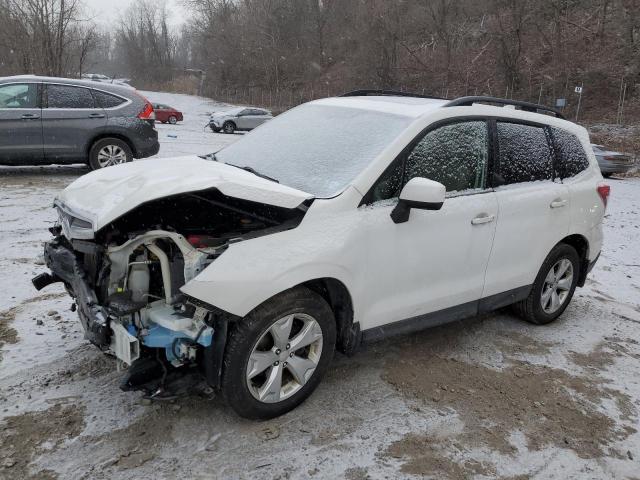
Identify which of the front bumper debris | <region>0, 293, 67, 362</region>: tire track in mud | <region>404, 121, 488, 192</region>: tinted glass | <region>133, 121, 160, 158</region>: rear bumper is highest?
<region>404, 121, 488, 192</region>: tinted glass

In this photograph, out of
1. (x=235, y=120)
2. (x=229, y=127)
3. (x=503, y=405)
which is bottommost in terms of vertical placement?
(x=503, y=405)

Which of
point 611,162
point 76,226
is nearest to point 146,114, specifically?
point 76,226

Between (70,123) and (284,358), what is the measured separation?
25.3ft

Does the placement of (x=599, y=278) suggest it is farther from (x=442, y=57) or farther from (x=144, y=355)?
(x=442, y=57)

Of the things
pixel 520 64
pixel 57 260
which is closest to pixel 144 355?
pixel 57 260

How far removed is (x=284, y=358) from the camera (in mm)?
3035

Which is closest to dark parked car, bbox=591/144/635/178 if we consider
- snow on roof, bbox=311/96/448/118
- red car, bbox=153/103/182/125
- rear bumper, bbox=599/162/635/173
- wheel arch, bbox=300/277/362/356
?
rear bumper, bbox=599/162/635/173

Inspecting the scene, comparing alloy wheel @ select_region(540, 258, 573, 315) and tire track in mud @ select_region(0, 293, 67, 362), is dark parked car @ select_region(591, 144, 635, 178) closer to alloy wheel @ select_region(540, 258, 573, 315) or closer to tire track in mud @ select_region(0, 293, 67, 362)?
alloy wheel @ select_region(540, 258, 573, 315)

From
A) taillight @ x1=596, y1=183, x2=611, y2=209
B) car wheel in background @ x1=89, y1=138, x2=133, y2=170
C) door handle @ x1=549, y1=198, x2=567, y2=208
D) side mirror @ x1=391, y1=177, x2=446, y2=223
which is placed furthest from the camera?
car wheel in background @ x1=89, y1=138, x2=133, y2=170

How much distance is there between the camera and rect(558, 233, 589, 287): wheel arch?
4.71 meters

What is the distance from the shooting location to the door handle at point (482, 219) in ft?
12.2

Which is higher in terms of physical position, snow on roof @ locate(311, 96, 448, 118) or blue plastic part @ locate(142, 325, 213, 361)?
snow on roof @ locate(311, 96, 448, 118)

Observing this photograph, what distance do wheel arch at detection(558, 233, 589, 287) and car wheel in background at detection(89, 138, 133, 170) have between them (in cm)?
750

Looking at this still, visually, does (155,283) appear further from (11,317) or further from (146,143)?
(146,143)
